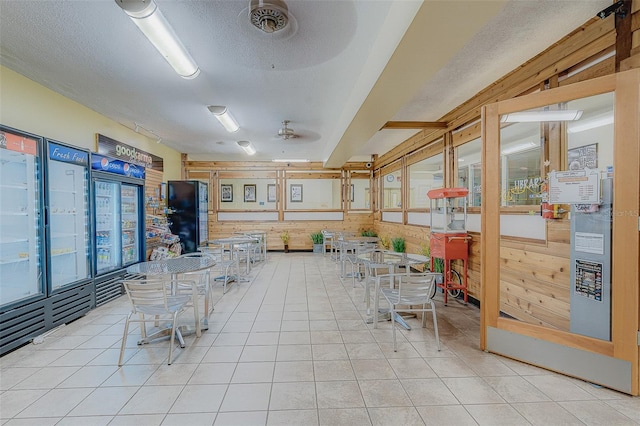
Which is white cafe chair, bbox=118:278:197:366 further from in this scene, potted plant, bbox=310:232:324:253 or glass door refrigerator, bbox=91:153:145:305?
potted plant, bbox=310:232:324:253

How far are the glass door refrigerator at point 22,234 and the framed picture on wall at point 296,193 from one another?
684 centimetres

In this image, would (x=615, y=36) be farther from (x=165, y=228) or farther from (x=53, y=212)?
(x=165, y=228)

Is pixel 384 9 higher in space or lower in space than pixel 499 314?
higher

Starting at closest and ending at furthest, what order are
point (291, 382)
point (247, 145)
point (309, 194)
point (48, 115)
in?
point (291, 382) → point (48, 115) → point (247, 145) → point (309, 194)

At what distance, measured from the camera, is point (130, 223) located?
5.44 m

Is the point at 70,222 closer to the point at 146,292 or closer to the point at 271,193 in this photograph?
the point at 146,292

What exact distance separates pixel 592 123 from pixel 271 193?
27.0ft

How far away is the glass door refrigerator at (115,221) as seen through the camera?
173 inches

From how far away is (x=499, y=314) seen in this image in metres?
A: 2.83

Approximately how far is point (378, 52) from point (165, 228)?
634 centimetres

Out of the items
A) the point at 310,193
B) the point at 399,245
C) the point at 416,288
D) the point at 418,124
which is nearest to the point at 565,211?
the point at 416,288

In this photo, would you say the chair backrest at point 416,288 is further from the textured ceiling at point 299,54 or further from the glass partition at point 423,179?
the glass partition at point 423,179

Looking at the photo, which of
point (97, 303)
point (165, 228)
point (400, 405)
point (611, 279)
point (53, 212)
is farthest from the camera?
point (165, 228)

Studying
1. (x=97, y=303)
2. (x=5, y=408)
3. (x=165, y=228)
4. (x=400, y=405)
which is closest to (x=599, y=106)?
(x=400, y=405)
